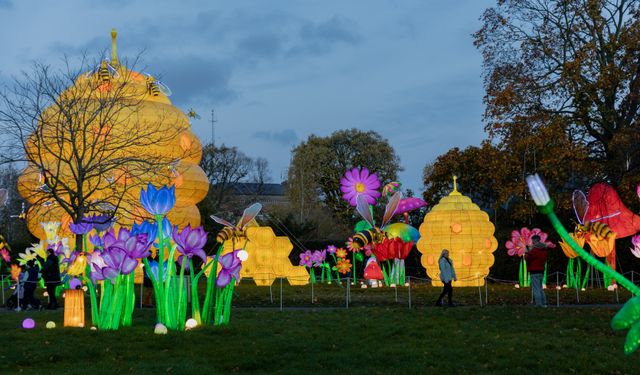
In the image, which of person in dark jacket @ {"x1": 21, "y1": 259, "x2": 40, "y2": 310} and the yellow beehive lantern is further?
the yellow beehive lantern

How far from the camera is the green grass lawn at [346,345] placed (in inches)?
371

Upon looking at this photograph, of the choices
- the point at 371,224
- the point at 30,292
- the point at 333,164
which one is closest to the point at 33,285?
the point at 30,292

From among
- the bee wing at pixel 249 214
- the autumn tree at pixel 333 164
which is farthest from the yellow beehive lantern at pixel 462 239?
the autumn tree at pixel 333 164

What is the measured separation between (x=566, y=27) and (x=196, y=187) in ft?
49.0

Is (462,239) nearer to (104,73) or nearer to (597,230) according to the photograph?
(597,230)

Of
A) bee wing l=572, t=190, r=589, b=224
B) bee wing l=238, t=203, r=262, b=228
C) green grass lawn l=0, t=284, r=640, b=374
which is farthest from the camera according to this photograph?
bee wing l=238, t=203, r=262, b=228

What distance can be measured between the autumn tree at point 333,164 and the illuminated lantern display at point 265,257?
23.4 meters

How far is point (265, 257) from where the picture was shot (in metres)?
A: 29.8

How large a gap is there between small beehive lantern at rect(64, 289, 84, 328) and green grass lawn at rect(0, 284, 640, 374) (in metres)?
0.53

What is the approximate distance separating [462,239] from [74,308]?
1573 centimetres

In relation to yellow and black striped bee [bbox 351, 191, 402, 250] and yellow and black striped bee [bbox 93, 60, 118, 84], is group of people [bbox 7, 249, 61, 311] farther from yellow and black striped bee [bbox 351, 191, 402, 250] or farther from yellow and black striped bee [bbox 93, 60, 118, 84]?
yellow and black striped bee [bbox 351, 191, 402, 250]

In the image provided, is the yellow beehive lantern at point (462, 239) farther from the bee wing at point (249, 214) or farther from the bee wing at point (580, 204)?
the bee wing at point (249, 214)

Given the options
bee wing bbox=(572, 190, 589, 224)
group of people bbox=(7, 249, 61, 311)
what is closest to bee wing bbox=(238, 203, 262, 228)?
group of people bbox=(7, 249, 61, 311)

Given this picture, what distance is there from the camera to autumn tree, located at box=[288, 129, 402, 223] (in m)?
54.3
